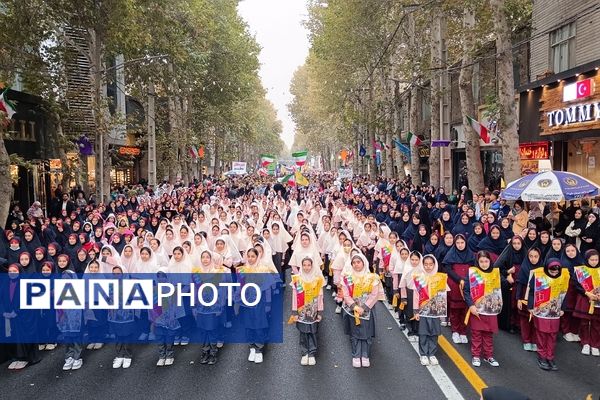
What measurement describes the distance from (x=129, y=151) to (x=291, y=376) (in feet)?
105

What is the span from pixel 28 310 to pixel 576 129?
14124mm

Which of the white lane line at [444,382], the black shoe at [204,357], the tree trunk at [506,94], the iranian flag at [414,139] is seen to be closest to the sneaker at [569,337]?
the white lane line at [444,382]

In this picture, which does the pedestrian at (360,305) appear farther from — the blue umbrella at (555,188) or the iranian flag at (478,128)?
the iranian flag at (478,128)

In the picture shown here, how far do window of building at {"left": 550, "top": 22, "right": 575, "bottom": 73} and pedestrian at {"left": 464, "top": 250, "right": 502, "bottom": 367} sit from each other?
12.5 m

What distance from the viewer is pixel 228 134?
57.6m

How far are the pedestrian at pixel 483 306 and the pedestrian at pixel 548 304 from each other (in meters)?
0.49

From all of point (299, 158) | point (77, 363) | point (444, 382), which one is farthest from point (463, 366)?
point (299, 158)

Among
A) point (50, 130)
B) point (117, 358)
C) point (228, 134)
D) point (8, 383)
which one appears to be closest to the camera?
point (8, 383)

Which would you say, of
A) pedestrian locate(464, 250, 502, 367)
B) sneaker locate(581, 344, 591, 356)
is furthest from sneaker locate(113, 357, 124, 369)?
sneaker locate(581, 344, 591, 356)

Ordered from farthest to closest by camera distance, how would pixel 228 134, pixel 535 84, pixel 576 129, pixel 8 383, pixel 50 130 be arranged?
pixel 228 134 < pixel 50 130 < pixel 535 84 < pixel 576 129 < pixel 8 383

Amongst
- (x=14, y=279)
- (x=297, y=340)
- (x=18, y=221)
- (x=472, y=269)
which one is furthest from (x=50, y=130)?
(x=472, y=269)

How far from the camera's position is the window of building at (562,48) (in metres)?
17.3

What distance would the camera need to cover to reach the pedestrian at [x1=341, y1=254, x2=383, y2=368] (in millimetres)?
7520

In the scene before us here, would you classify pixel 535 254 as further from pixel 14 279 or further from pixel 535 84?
pixel 535 84
